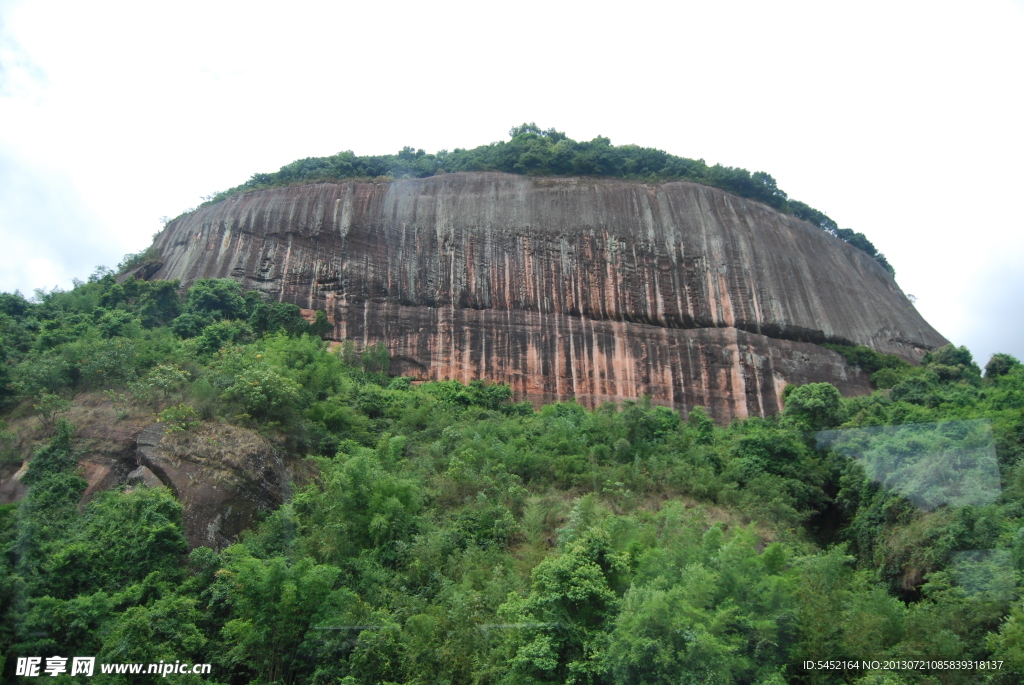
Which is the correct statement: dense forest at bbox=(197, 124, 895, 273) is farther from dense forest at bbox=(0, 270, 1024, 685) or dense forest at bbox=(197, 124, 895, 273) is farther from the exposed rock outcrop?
the exposed rock outcrop

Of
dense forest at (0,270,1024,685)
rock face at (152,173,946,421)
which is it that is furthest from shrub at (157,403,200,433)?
rock face at (152,173,946,421)

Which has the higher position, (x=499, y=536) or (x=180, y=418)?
(x=180, y=418)

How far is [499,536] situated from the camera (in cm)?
1342

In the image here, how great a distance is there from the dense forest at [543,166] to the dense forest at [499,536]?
10.2 metres

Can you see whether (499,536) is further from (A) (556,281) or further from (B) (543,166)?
(B) (543,166)

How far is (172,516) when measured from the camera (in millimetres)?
12266

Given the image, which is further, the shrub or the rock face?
the rock face

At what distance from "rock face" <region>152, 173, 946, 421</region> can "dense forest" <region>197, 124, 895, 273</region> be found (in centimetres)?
103

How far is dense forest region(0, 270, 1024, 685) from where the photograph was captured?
941cm

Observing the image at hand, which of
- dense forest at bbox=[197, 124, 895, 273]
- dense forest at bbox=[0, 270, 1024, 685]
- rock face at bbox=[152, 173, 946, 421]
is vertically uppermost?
dense forest at bbox=[197, 124, 895, 273]

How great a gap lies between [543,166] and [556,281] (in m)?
5.59

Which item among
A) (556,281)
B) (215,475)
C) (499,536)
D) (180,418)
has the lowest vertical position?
(499,536)

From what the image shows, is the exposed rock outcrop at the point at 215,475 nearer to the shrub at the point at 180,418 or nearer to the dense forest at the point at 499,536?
the shrub at the point at 180,418

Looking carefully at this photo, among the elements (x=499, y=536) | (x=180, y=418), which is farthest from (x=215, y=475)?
(x=499, y=536)
